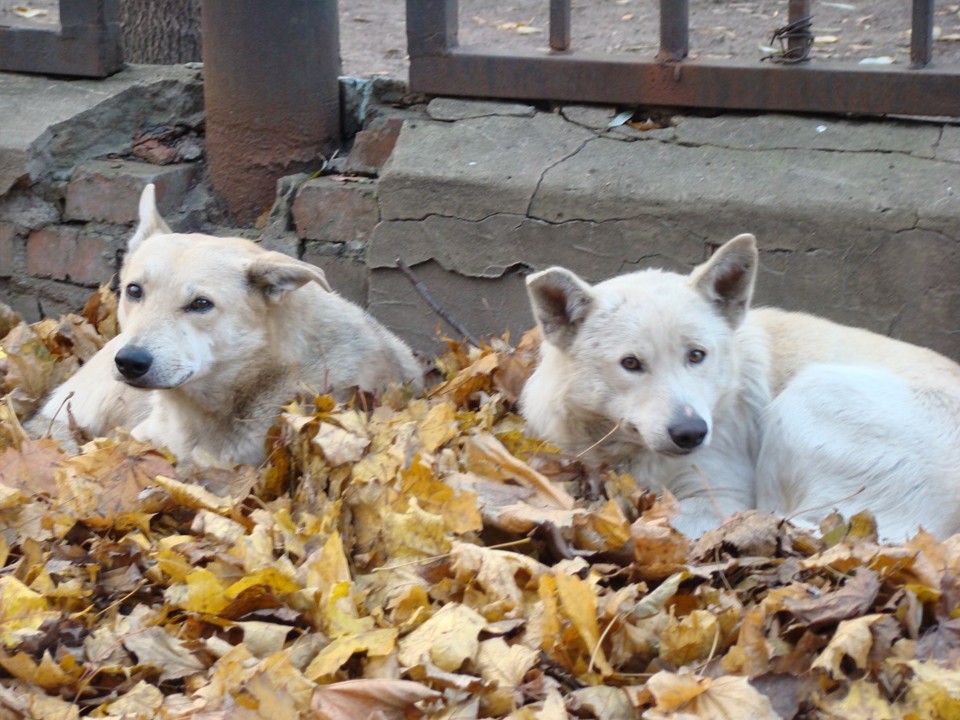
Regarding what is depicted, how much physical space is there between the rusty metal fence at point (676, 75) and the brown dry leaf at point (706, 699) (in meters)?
3.29

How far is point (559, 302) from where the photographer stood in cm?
448

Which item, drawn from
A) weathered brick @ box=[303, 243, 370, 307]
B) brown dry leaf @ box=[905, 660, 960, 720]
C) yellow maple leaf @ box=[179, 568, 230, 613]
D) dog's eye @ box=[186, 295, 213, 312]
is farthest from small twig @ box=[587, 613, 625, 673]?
weathered brick @ box=[303, 243, 370, 307]

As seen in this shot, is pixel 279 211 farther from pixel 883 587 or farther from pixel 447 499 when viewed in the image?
pixel 883 587

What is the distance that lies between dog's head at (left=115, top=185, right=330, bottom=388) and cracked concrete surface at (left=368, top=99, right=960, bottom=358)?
1.01m

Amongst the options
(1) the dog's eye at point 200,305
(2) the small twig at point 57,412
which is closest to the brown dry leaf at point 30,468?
(2) the small twig at point 57,412

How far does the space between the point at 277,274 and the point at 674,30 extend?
222cm

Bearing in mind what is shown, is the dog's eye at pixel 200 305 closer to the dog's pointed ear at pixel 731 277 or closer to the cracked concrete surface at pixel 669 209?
the cracked concrete surface at pixel 669 209

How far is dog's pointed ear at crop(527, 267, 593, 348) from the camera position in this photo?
14.3 feet

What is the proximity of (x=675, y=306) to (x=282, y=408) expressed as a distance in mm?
1607

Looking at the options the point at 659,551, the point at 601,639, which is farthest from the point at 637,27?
the point at 601,639

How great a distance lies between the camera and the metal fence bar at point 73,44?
654cm

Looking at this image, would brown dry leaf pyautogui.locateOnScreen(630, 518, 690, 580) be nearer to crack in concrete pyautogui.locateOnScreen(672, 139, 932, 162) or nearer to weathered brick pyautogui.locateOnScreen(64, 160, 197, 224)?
crack in concrete pyautogui.locateOnScreen(672, 139, 932, 162)

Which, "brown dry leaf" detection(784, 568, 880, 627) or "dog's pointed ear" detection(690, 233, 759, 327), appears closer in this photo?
"brown dry leaf" detection(784, 568, 880, 627)

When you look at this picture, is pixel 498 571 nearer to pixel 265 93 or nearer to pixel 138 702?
pixel 138 702
